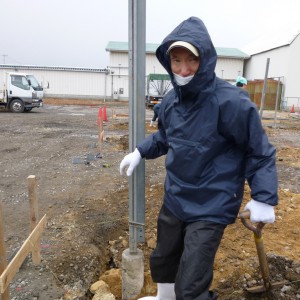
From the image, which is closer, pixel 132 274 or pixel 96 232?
pixel 132 274

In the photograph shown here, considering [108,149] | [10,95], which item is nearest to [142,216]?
[108,149]

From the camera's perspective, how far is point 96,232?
3.88m

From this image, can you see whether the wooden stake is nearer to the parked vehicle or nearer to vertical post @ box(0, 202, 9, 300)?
vertical post @ box(0, 202, 9, 300)

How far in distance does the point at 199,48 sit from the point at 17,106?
774 inches

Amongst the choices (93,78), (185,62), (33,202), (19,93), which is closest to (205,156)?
(185,62)

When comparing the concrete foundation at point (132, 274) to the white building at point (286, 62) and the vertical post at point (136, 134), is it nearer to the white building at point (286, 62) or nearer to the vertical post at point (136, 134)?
the vertical post at point (136, 134)

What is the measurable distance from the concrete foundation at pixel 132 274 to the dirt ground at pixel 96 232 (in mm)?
184

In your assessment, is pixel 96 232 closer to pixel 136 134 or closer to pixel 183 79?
pixel 136 134

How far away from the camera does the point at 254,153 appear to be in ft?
6.30

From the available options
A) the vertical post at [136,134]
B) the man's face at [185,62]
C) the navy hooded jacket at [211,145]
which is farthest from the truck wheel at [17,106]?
the man's face at [185,62]

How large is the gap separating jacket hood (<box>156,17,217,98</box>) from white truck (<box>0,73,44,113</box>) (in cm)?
1879

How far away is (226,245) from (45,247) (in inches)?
75.4

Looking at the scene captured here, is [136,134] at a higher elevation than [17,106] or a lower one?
higher

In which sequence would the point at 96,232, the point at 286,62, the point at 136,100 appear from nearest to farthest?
the point at 136,100, the point at 96,232, the point at 286,62
